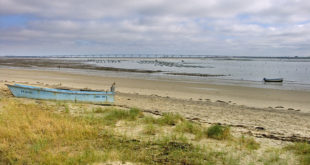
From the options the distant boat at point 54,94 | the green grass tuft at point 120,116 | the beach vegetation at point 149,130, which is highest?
the distant boat at point 54,94

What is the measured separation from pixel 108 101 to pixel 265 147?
9.61 m

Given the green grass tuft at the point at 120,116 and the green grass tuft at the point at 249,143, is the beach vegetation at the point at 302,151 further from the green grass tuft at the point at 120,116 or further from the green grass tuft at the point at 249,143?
the green grass tuft at the point at 120,116

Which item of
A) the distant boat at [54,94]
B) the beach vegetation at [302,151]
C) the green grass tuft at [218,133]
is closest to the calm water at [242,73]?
the distant boat at [54,94]

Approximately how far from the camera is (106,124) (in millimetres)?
8789

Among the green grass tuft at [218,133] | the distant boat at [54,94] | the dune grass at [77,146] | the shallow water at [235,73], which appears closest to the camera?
the dune grass at [77,146]

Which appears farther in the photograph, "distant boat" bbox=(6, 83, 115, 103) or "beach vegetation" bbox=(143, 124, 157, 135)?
"distant boat" bbox=(6, 83, 115, 103)

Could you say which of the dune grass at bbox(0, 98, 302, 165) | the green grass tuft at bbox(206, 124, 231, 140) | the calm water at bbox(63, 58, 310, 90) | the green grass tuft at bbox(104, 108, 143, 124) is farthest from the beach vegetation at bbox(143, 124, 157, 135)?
the calm water at bbox(63, 58, 310, 90)

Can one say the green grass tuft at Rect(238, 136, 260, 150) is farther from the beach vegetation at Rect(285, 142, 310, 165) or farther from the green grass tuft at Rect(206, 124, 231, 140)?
the beach vegetation at Rect(285, 142, 310, 165)

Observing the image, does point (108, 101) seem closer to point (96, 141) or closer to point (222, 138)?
point (96, 141)

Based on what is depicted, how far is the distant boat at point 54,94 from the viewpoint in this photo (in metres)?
13.4

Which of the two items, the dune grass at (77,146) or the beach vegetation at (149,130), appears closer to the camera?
the dune grass at (77,146)

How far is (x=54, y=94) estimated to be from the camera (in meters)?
13.4

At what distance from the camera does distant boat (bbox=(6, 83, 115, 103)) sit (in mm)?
13406

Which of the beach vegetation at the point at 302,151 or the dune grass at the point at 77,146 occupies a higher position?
the dune grass at the point at 77,146
